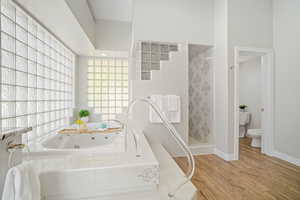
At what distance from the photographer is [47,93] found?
109 inches

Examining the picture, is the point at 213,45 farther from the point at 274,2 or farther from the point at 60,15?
the point at 60,15

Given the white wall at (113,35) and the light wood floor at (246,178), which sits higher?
the white wall at (113,35)

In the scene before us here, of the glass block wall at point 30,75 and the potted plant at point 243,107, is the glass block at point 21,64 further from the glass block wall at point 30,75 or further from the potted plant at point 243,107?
the potted plant at point 243,107

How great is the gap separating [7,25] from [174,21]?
2.68 metres

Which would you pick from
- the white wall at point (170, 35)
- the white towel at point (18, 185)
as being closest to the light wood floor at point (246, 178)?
the white wall at point (170, 35)

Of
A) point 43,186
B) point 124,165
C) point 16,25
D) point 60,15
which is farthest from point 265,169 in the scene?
point 16,25

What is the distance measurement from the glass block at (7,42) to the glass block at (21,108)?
2.43 ft

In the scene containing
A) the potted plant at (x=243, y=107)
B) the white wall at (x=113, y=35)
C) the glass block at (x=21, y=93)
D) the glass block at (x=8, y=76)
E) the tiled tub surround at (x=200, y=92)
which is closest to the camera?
the glass block at (x=8, y=76)

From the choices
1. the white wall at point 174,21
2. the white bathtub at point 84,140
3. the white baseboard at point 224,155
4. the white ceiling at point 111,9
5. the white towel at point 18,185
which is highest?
the white ceiling at point 111,9

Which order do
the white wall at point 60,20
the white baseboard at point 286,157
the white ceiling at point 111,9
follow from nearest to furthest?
the white wall at point 60,20 → the white baseboard at point 286,157 → the white ceiling at point 111,9

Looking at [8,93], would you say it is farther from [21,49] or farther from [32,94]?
[21,49]

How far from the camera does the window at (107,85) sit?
14.1 feet

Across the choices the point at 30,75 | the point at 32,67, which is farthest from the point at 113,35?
the point at 30,75

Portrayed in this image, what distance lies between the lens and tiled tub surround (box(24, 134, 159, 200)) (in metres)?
0.93
